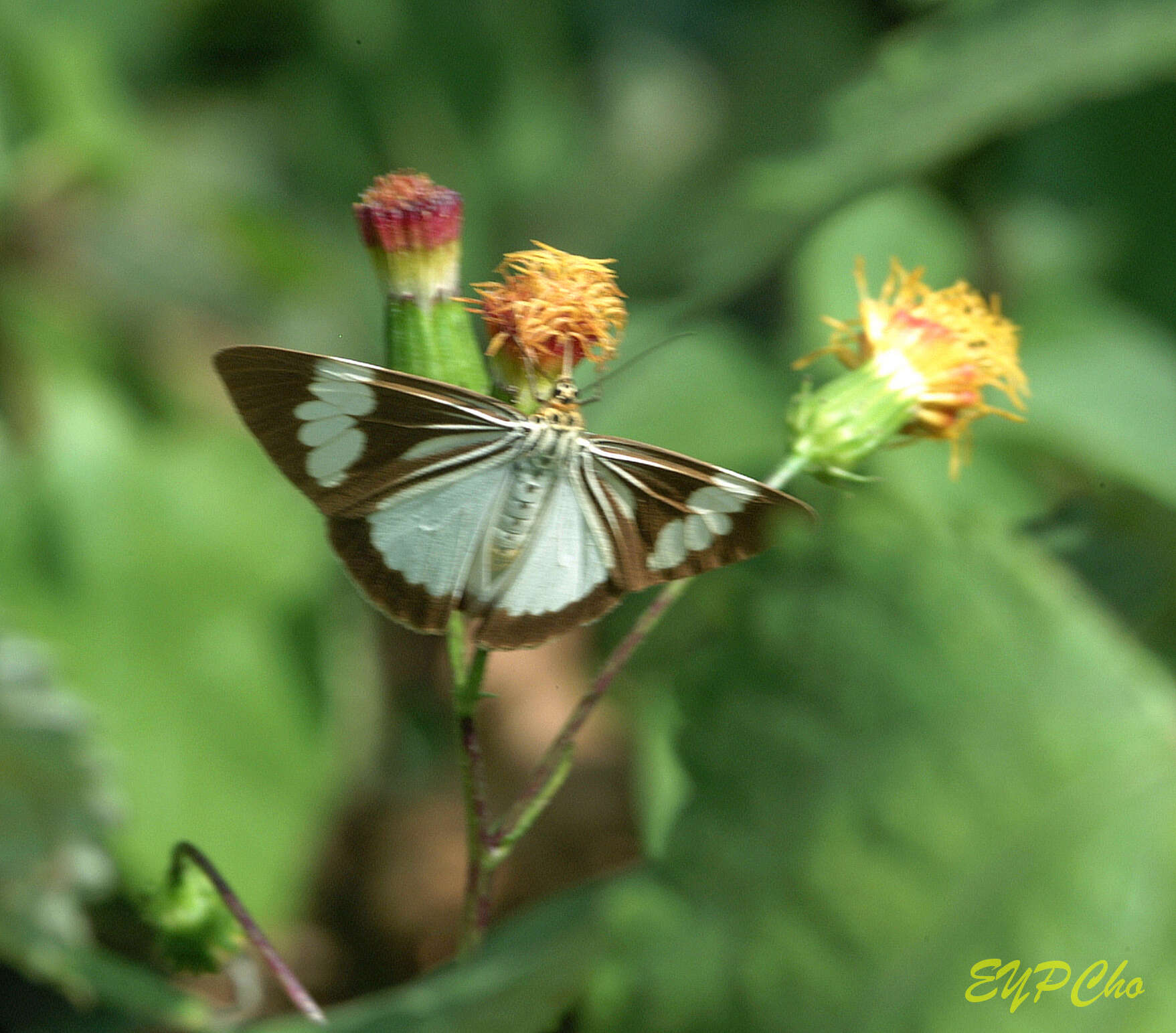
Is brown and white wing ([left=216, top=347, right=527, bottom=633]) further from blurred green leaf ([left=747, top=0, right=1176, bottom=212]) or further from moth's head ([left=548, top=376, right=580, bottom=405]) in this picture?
blurred green leaf ([left=747, top=0, right=1176, bottom=212])

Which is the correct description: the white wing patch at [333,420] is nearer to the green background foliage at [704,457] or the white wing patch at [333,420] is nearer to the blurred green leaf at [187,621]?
the green background foliage at [704,457]

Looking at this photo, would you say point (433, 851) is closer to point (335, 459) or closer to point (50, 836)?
point (50, 836)

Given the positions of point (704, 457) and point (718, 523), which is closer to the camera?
point (718, 523)

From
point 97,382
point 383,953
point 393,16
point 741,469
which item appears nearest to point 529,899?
point 383,953

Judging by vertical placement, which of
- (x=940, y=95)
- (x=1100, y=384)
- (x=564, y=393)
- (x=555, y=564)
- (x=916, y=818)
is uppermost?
(x=940, y=95)

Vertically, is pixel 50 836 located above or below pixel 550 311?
below

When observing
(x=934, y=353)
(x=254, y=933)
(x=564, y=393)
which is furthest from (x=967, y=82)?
(x=254, y=933)

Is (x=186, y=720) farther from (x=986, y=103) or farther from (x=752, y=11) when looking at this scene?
(x=752, y=11)
